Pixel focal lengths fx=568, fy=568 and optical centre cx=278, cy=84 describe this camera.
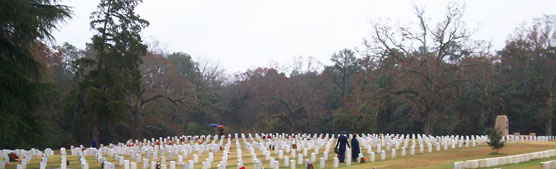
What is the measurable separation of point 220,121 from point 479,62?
1341 inches

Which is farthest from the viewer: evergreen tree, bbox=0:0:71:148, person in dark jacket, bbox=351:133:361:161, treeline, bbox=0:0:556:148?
treeline, bbox=0:0:556:148

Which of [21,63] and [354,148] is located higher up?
[21,63]

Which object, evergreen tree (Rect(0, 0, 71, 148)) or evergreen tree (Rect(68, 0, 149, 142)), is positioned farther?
evergreen tree (Rect(68, 0, 149, 142))

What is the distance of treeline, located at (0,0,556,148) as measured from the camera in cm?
3672

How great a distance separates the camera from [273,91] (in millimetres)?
60906

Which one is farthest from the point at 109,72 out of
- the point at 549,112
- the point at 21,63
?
the point at 549,112

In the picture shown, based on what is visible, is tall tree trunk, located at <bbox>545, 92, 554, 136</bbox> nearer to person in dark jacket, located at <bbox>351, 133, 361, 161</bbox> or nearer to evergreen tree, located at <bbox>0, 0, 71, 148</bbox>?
person in dark jacket, located at <bbox>351, 133, 361, 161</bbox>

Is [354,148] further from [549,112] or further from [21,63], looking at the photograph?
[549,112]

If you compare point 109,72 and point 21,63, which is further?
point 109,72

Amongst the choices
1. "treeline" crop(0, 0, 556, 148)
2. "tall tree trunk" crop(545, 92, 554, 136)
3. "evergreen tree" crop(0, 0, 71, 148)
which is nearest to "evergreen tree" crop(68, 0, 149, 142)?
"treeline" crop(0, 0, 556, 148)

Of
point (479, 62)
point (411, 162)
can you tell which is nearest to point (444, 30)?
point (479, 62)

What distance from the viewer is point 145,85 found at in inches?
2029

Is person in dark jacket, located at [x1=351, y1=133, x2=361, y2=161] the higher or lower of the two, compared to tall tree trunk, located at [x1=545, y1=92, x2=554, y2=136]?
lower

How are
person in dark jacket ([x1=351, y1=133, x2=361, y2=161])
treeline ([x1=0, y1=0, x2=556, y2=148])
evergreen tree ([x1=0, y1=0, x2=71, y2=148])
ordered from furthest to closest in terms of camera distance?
treeline ([x1=0, y1=0, x2=556, y2=148])
person in dark jacket ([x1=351, y1=133, x2=361, y2=161])
evergreen tree ([x1=0, y1=0, x2=71, y2=148])
